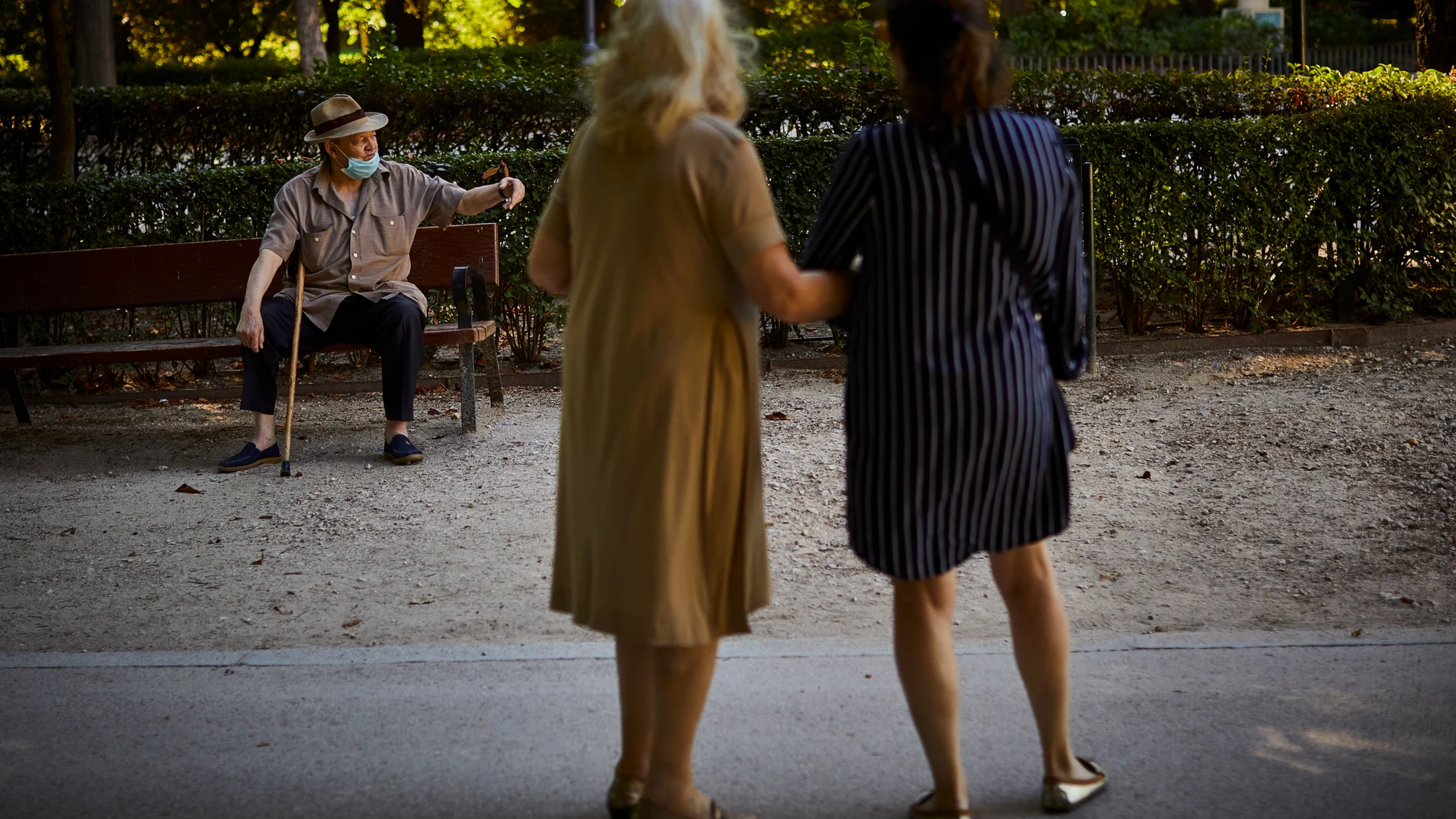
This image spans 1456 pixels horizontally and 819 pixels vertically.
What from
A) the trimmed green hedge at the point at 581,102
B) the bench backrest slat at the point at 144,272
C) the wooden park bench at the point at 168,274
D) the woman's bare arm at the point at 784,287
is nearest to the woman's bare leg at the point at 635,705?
the woman's bare arm at the point at 784,287

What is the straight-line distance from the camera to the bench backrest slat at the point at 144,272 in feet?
24.7

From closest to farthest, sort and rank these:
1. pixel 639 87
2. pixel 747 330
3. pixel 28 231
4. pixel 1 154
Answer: pixel 639 87, pixel 747 330, pixel 28 231, pixel 1 154

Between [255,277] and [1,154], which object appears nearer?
[255,277]

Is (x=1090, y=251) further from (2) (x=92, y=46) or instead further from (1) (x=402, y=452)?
(2) (x=92, y=46)

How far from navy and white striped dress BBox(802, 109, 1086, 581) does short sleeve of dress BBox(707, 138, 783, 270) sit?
0.17 meters

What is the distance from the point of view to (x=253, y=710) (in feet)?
12.6

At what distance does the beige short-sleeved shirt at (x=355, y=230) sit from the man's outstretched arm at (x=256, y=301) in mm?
109

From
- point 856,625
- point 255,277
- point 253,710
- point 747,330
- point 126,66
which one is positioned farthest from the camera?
point 126,66

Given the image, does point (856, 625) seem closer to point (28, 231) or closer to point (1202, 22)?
point (28, 231)

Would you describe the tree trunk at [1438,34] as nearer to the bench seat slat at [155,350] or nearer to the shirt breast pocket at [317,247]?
the bench seat slat at [155,350]

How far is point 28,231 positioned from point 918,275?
23.6 feet

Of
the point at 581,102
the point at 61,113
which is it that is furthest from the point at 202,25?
the point at 581,102

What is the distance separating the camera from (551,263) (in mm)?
3002

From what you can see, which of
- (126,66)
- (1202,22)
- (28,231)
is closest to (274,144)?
(28,231)
